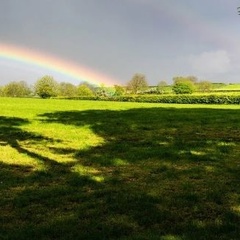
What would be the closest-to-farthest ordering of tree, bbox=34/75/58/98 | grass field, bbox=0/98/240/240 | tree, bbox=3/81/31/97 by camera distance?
grass field, bbox=0/98/240/240, tree, bbox=34/75/58/98, tree, bbox=3/81/31/97

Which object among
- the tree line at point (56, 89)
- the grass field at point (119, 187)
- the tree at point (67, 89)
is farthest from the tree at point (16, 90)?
the grass field at point (119, 187)

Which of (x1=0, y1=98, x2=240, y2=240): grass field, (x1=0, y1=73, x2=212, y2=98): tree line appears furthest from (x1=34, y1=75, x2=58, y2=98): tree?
(x1=0, y1=98, x2=240, y2=240): grass field

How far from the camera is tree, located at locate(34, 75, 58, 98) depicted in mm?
162250

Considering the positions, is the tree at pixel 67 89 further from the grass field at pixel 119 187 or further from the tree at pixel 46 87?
the grass field at pixel 119 187

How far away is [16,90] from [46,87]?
24922mm

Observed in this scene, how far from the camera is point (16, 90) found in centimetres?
18138

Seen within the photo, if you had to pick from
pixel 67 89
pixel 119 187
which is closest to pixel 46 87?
pixel 67 89

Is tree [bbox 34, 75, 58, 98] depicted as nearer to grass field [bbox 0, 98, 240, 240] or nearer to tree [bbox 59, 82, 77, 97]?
tree [bbox 59, 82, 77, 97]

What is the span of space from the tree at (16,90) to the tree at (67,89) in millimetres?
15735

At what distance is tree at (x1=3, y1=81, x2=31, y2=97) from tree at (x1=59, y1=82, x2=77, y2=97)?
15.7 meters

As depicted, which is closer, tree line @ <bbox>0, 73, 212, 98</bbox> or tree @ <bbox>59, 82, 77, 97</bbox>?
tree line @ <bbox>0, 73, 212, 98</bbox>

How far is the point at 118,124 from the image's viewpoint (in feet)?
91.7

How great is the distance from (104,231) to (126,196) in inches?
97.0

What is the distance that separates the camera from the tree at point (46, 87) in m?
162
